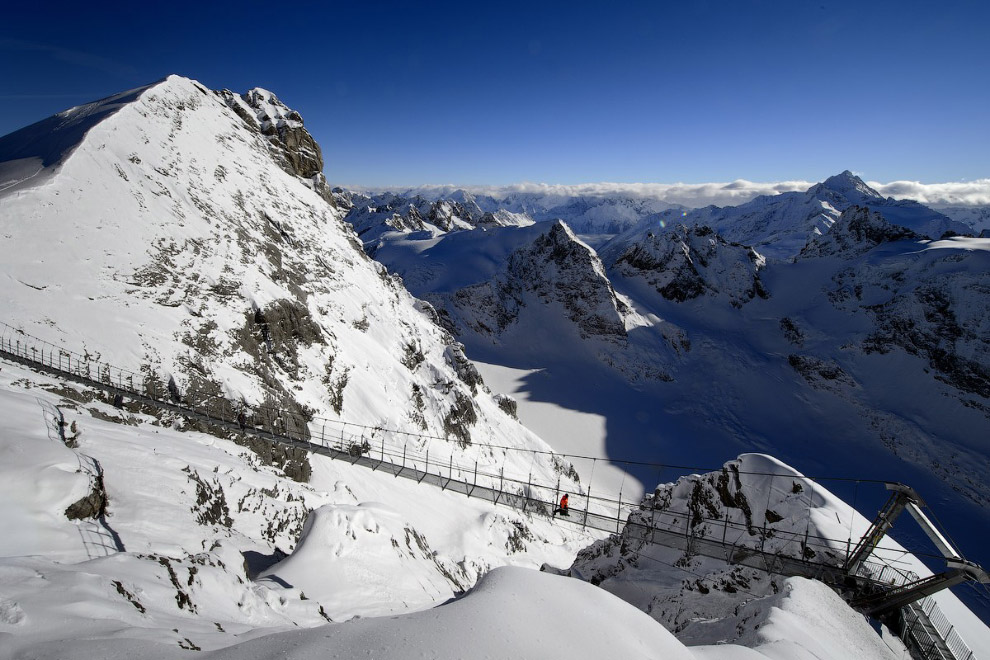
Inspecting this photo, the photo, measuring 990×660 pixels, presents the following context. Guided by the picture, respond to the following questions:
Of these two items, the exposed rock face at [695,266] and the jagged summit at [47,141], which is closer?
the jagged summit at [47,141]

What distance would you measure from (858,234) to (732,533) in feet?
344

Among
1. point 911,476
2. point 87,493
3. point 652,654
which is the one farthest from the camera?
point 911,476

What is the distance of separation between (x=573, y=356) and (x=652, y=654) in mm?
74198

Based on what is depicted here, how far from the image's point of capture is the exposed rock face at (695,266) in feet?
313

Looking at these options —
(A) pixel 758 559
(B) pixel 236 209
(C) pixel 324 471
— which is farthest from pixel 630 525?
(B) pixel 236 209

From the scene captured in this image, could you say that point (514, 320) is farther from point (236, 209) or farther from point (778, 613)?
point (778, 613)

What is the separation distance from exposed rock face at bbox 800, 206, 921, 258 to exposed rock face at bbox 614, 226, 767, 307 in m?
13.6

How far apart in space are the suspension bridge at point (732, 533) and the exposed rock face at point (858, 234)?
322 feet

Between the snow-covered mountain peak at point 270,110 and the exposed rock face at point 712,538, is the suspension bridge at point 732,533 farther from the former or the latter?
the snow-covered mountain peak at point 270,110

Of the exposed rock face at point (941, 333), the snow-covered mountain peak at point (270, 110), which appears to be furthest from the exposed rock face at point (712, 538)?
→ the snow-covered mountain peak at point (270, 110)

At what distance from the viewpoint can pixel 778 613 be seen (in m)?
12.2

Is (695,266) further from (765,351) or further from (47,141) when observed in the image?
(47,141)

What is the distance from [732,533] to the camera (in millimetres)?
19016

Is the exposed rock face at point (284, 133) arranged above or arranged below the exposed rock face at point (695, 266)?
above
